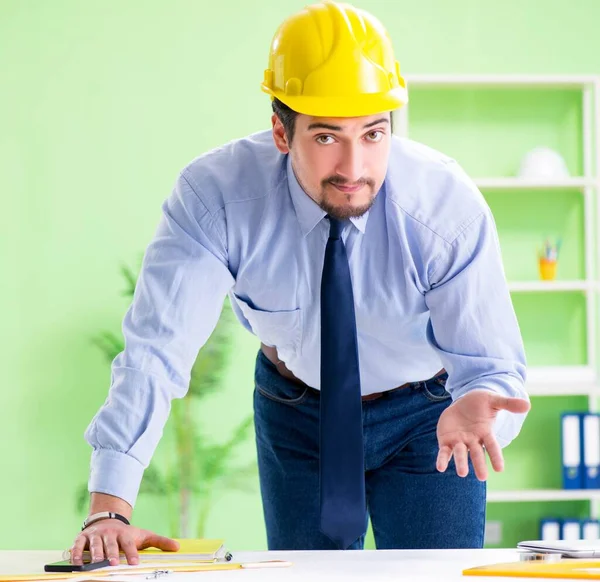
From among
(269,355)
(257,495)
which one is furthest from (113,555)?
(257,495)

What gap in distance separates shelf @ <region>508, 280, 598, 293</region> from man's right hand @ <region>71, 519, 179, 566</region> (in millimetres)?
2680

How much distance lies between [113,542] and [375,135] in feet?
2.52

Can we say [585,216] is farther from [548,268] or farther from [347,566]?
[347,566]

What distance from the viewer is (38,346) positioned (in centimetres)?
405

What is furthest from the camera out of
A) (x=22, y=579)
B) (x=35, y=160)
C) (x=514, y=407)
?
(x=35, y=160)

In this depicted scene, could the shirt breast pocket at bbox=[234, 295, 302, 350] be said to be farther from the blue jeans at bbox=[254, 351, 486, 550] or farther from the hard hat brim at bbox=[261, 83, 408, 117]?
the hard hat brim at bbox=[261, 83, 408, 117]

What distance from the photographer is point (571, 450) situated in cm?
374

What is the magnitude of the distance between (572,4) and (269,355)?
2918mm

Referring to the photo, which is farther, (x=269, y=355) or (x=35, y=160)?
(x=35, y=160)

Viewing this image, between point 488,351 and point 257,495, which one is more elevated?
point 488,351

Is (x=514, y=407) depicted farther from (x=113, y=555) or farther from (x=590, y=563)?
(x=113, y=555)

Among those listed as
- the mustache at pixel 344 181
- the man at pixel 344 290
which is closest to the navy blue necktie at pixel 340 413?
the man at pixel 344 290

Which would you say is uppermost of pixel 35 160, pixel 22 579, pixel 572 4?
pixel 572 4

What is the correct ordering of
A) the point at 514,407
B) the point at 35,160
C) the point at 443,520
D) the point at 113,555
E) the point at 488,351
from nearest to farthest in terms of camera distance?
the point at 113,555 → the point at 514,407 → the point at 488,351 → the point at 443,520 → the point at 35,160
